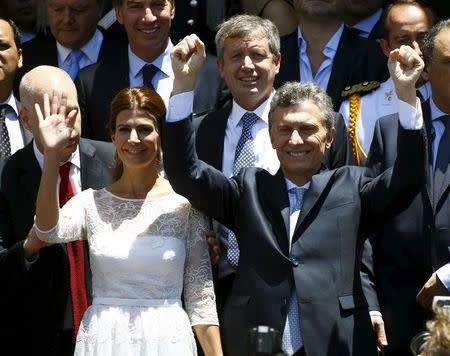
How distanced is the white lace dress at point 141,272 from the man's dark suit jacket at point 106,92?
4.15ft

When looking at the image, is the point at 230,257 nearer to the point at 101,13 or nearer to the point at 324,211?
the point at 324,211

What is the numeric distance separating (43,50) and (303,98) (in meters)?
2.64

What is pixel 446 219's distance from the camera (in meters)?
7.14

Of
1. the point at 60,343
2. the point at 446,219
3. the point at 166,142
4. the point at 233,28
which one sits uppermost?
the point at 233,28

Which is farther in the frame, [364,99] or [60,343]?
[364,99]

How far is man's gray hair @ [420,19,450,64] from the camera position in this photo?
24.6 feet

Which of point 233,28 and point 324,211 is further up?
point 233,28

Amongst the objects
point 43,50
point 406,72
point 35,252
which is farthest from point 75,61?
point 406,72

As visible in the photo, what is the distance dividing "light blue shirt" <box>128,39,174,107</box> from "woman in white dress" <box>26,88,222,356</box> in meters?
1.29

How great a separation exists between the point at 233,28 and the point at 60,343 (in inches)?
76.0

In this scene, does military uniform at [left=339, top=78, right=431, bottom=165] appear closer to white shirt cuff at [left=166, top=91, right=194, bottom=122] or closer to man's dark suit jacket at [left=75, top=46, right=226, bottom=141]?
man's dark suit jacket at [left=75, top=46, right=226, bottom=141]

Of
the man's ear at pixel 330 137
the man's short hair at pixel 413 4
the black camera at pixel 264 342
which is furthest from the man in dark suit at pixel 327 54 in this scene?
the black camera at pixel 264 342

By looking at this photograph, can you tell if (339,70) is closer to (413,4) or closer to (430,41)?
(413,4)

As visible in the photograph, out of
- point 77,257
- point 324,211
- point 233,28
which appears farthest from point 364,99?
point 77,257
